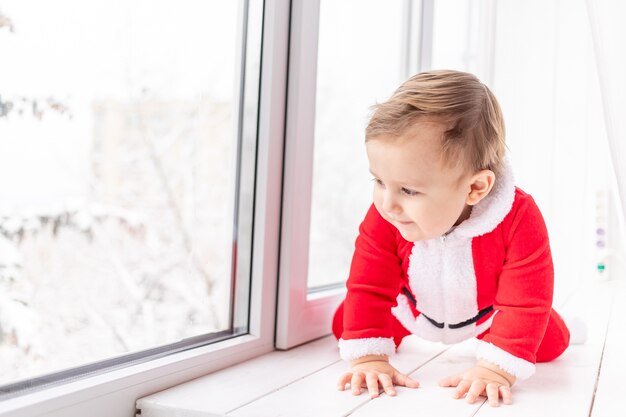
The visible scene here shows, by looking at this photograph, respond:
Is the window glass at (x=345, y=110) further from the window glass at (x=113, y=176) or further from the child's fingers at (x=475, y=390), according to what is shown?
the child's fingers at (x=475, y=390)

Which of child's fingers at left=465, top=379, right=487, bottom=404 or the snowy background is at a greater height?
the snowy background

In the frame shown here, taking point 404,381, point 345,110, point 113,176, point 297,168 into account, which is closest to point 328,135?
point 345,110

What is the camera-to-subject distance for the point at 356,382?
0.96m

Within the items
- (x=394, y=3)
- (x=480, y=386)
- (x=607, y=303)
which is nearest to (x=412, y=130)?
(x=480, y=386)

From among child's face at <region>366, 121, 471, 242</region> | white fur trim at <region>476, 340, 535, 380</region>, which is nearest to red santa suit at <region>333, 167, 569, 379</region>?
white fur trim at <region>476, 340, 535, 380</region>

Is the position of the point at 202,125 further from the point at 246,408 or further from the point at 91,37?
the point at 246,408

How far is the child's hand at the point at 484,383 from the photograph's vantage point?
0.91m

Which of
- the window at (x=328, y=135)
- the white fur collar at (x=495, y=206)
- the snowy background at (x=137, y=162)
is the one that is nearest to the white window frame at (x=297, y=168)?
the window at (x=328, y=135)

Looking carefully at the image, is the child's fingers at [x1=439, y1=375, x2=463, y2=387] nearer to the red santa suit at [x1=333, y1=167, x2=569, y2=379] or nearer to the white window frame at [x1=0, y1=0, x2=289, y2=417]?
the red santa suit at [x1=333, y1=167, x2=569, y2=379]

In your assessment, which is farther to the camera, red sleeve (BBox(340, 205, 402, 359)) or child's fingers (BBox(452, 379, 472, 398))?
red sleeve (BBox(340, 205, 402, 359))

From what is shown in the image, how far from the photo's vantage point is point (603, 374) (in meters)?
1.09

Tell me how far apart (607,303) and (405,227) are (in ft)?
4.34

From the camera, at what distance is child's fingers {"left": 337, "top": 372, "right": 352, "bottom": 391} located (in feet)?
3.16

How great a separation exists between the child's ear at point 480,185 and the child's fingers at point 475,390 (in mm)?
269
